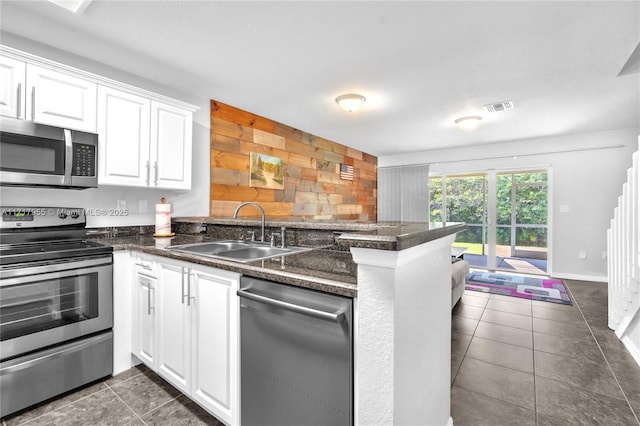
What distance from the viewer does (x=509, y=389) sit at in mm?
1931

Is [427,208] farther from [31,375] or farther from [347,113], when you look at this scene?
[31,375]

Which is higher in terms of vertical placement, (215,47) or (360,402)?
(215,47)

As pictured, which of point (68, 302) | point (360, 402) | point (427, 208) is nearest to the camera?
point (360, 402)

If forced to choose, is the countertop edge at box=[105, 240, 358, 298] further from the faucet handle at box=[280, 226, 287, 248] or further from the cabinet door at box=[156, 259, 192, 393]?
the faucet handle at box=[280, 226, 287, 248]

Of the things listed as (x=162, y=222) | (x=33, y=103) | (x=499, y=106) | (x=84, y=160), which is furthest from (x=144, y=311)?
(x=499, y=106)

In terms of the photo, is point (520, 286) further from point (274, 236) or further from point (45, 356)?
point (45, 356)

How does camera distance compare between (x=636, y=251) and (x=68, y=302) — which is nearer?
(x=68, y=302)

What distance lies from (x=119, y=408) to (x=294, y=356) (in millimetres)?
1367

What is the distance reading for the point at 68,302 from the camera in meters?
1.85

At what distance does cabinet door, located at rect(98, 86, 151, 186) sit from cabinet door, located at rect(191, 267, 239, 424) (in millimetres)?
1403

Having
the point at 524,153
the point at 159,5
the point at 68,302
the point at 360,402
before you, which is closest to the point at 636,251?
the point at 360,402

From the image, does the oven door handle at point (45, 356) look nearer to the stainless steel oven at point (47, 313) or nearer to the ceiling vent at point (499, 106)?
the stainless steel oven at point (47, 313)

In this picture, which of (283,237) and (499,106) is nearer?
(283,237)

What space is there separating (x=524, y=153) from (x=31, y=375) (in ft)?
22.4
